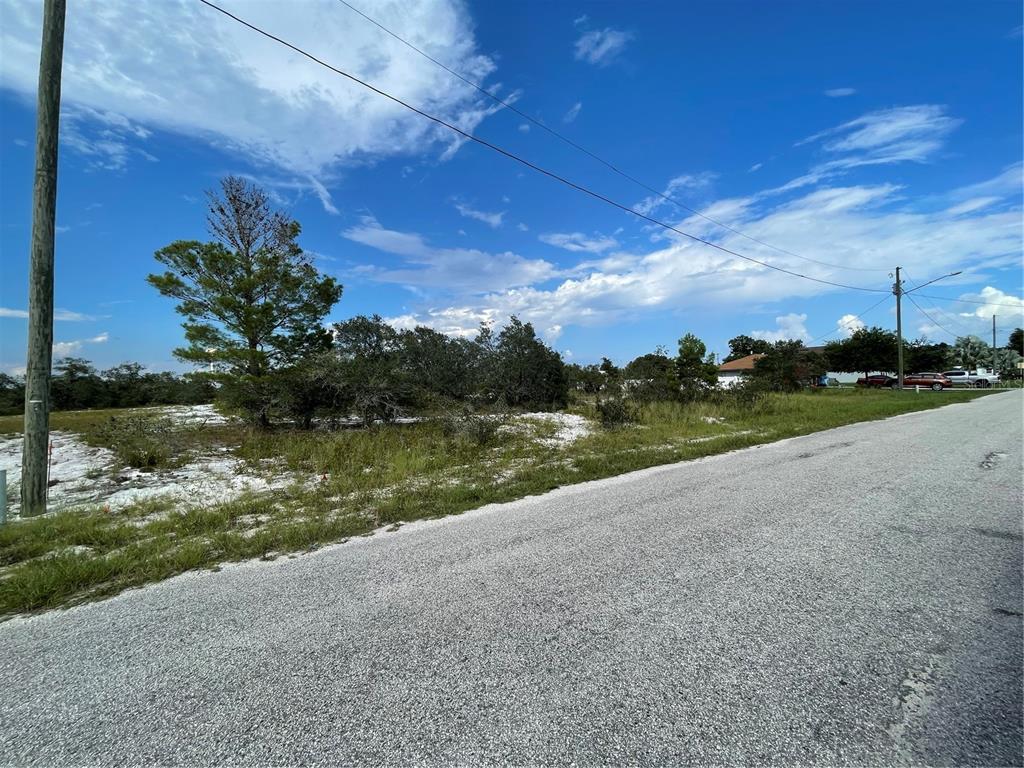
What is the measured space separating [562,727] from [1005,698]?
2.05 meters

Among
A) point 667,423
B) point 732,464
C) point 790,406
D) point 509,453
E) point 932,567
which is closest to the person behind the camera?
point 932,567

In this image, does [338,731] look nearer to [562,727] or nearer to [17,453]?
[562,727]

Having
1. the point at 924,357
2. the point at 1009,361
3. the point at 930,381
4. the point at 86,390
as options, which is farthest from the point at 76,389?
the point at 1009,361

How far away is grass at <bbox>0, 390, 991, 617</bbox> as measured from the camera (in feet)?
12.8

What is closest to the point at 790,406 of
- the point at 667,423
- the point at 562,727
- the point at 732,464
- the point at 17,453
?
the point at 667,423

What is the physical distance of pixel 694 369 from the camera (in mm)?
26344

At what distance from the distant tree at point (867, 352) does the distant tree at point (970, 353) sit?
33389mm

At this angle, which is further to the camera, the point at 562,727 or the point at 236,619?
the point at 236,619

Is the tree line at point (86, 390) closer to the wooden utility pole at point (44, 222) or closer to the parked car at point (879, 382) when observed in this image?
the wooden utility pole at point (44, 222)

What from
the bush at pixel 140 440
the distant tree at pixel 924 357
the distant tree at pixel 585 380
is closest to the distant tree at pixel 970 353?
the distant tree at pixel 924 357

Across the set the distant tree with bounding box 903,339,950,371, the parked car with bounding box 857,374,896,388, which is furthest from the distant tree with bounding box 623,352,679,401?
the distant tree with bounding box 903,339,950,371

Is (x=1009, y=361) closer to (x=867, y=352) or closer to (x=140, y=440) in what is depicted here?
(x=867, y=352)

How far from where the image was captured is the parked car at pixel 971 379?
41981 millimetres

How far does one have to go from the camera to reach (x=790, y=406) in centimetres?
1936
